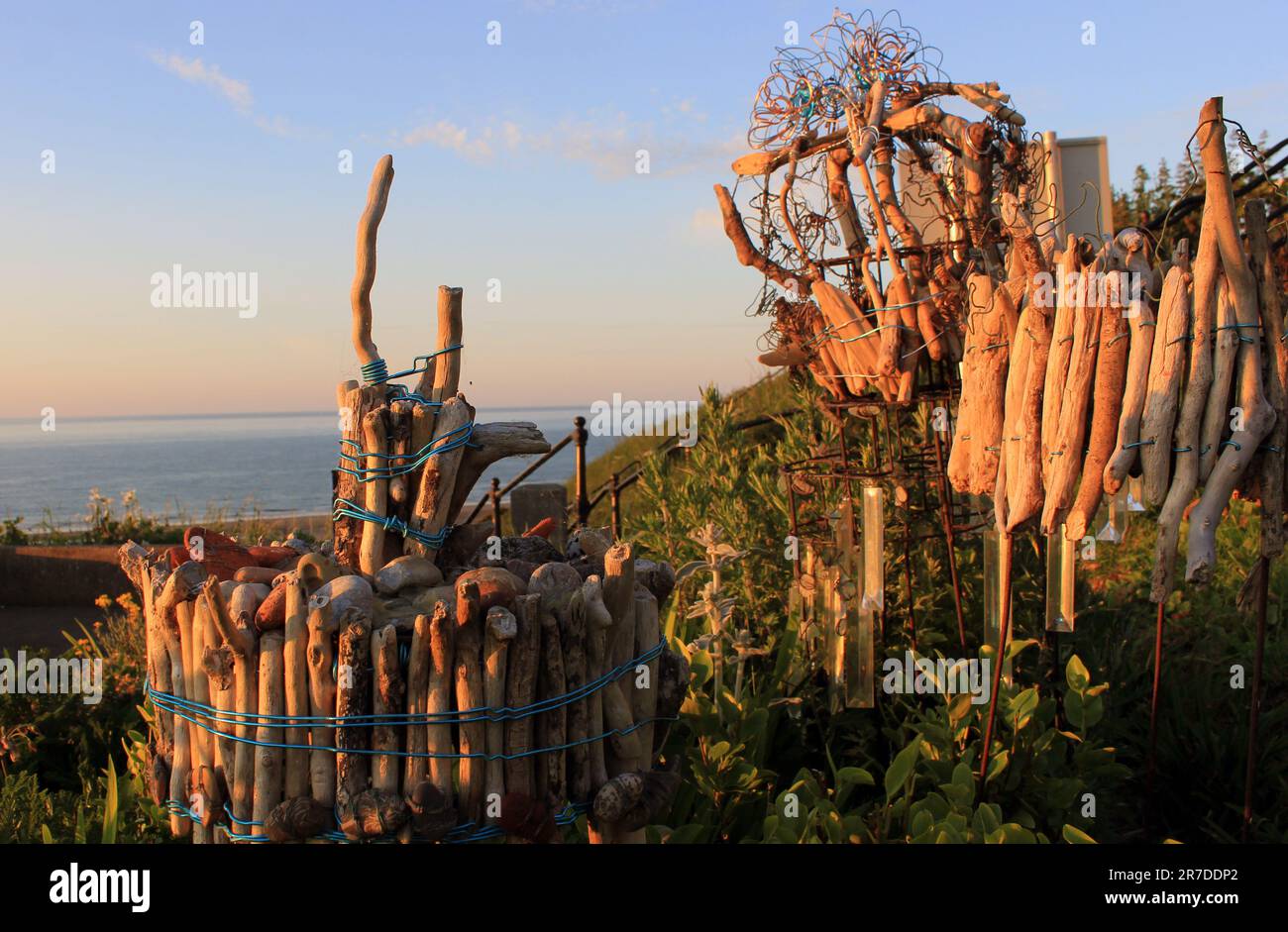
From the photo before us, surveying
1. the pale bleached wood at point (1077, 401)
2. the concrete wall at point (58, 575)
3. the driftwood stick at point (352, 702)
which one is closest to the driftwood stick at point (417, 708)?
the driftwood stick at point (352, 702)

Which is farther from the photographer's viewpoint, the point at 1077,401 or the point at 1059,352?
the point at 1059,352

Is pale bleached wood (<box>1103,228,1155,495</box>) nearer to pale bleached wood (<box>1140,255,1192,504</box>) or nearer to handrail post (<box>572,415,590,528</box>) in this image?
pale bleached wood (<box>1140,255,1192,504</box>)

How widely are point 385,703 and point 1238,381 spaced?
2515mm

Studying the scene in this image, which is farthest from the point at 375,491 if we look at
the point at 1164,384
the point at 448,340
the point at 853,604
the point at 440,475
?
the point at 853,604

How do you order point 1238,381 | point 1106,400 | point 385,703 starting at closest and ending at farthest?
point 385,703
point 1238,381
point 1106,400

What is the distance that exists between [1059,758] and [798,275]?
2341 millimetres

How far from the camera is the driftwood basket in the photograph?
8.41 ft

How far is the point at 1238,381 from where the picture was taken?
2.85 metres

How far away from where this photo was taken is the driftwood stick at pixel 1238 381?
279 centimetres

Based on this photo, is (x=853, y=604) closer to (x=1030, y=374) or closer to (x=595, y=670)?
(x=1030, y=374)

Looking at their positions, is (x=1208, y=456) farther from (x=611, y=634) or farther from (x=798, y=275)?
(x=798, y=275)

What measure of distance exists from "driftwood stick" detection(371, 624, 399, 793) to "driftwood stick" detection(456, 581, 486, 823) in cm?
15
